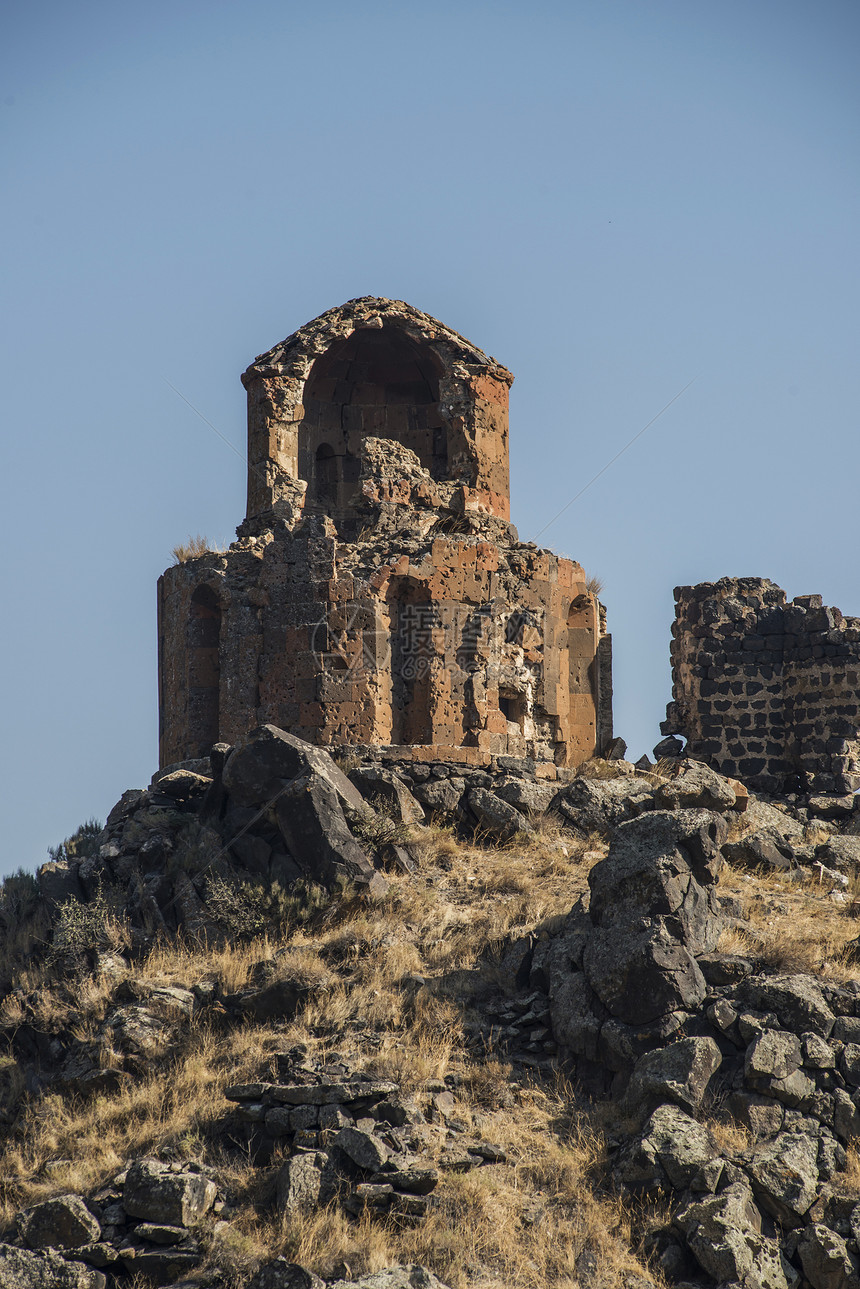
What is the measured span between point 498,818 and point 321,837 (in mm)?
2121

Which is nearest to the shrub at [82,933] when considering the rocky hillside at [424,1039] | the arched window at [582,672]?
the rocky hillside at [424,1039]

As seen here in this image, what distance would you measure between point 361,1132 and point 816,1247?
3.02 m

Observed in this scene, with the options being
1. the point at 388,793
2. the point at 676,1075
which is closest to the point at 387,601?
the point at 388,793

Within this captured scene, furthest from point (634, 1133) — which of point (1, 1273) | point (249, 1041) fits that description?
point (1, 1273)

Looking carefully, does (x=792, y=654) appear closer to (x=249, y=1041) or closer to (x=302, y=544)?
(x=302, y=544)

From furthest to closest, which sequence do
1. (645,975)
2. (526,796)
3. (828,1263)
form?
(526,796), (645,975), (828,1263)

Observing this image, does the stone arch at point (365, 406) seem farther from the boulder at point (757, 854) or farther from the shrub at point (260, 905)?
the shrub at point (260, 905)

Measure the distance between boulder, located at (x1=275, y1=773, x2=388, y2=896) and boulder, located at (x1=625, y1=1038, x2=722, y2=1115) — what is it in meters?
3.51

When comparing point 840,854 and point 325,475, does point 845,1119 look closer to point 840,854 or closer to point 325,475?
point 840,854

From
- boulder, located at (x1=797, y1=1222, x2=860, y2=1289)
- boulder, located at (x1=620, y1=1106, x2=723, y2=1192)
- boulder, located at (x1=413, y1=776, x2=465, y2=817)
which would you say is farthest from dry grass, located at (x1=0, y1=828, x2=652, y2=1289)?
boulder, located at (x1=797, y1=1222, x2=860, y2=1289)

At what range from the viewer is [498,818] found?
15.0 metres

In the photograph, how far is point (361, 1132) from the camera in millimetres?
10164

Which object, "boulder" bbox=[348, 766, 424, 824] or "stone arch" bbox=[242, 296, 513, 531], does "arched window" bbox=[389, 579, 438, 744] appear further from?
"stone arch" bbox=[242, 296, 513, 531]

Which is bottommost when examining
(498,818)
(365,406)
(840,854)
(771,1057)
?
(771,1057)
